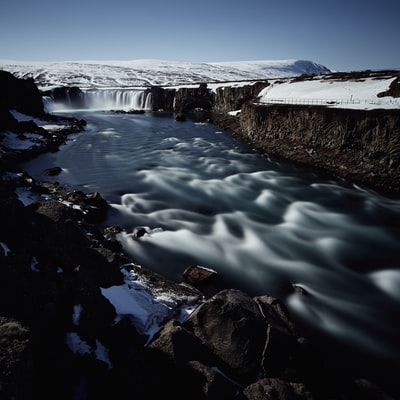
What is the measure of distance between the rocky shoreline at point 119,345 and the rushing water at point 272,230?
7.01ft

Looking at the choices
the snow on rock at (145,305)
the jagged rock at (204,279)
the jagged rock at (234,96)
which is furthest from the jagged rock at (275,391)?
the jagged rock at (234,96)

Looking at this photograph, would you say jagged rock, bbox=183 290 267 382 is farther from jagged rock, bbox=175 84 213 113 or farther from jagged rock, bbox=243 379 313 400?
jagged rock, bbox=175 84 213 113

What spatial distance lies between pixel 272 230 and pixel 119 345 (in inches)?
443

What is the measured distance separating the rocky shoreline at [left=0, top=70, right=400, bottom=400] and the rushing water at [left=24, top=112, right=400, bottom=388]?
2137 mm

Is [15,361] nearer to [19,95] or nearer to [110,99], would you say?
[19,95]

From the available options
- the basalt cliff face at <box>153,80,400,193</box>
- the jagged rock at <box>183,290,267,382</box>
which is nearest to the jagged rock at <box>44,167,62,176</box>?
the jagged rock at <box>183,290,267,382</box>

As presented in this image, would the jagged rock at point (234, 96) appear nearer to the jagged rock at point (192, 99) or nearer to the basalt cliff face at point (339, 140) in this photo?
the jagged rock at point (192, 99)

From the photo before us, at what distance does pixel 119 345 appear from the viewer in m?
6.48

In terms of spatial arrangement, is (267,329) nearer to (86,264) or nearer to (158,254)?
(86,264)

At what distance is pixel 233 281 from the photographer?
1169 cm

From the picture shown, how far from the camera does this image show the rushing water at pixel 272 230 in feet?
34.3

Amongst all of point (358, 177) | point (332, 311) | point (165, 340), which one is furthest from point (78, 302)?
point (358, 177)

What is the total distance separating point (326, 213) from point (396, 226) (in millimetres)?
3688

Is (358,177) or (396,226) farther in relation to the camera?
(358,177)
